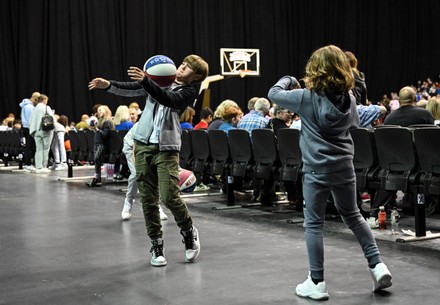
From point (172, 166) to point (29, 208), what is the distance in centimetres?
373

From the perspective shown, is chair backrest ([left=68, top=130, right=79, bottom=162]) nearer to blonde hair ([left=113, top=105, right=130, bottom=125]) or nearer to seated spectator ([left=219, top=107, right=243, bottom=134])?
blonde hair ([left=113, top=105, right=130, bottom=125])

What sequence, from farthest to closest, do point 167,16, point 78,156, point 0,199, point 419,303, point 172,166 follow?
point 167,16 → point 78,156 → point 0,199 → point 172,166 → point 419,303

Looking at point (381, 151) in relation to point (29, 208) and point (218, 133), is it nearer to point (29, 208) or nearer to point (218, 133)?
point (218, 133)

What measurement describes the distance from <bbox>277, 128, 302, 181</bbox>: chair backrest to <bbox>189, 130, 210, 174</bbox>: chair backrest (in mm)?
1477

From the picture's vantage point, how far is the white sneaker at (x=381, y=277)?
11.6 ft

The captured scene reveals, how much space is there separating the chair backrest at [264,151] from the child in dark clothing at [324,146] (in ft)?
10.5

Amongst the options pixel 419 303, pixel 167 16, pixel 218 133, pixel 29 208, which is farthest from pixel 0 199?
pixel 167 16

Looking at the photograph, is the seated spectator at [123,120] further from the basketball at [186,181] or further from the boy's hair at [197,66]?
the boy's hair at [197,66]

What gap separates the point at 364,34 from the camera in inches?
927

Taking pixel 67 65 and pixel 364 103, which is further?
pixel 67 65

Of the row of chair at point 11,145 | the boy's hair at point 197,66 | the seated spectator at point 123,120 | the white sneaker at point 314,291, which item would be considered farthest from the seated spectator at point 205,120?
the white sneaker at point 314,291

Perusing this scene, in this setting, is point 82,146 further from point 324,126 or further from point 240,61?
point 240,61

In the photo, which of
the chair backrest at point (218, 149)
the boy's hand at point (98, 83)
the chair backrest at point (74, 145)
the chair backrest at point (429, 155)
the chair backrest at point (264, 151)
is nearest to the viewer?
the boy's hand at point (98, 83)

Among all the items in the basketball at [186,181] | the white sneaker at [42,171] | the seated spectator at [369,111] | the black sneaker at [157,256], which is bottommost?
the white sneaker at [42,171]
